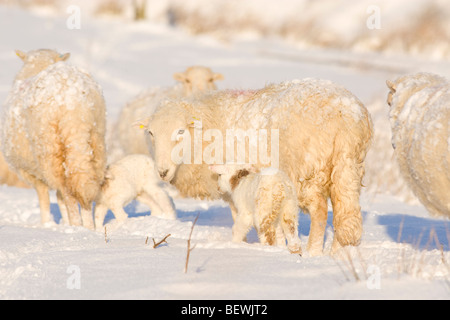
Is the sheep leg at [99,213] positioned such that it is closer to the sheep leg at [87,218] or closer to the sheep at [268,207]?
the sheep leg at [87,218]

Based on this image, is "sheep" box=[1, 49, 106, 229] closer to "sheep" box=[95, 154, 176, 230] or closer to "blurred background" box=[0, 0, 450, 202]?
"sheep" box=[95, 154, 176, 230]

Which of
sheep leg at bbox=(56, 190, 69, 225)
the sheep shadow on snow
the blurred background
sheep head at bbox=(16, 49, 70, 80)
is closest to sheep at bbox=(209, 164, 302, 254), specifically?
the sheep shadow on snow

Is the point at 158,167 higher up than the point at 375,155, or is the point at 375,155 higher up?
the point at 158,167

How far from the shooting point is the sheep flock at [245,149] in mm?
5820

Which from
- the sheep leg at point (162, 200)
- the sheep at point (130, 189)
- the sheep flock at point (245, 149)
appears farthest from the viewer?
the sheep leg at point (162, 200)

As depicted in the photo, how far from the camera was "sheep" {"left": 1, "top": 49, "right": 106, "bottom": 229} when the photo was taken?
285 inches

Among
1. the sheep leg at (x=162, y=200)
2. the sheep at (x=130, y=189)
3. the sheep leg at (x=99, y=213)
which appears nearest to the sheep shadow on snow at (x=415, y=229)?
the sheep leg at (x=162, y=200)

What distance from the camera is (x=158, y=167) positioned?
6.91 metres

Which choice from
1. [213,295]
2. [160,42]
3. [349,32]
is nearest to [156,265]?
[213,295]

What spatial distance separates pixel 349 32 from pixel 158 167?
32323 mm

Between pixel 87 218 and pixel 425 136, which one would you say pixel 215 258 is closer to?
pixel 425 136

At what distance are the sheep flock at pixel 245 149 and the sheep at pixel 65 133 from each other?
0.04 feet
